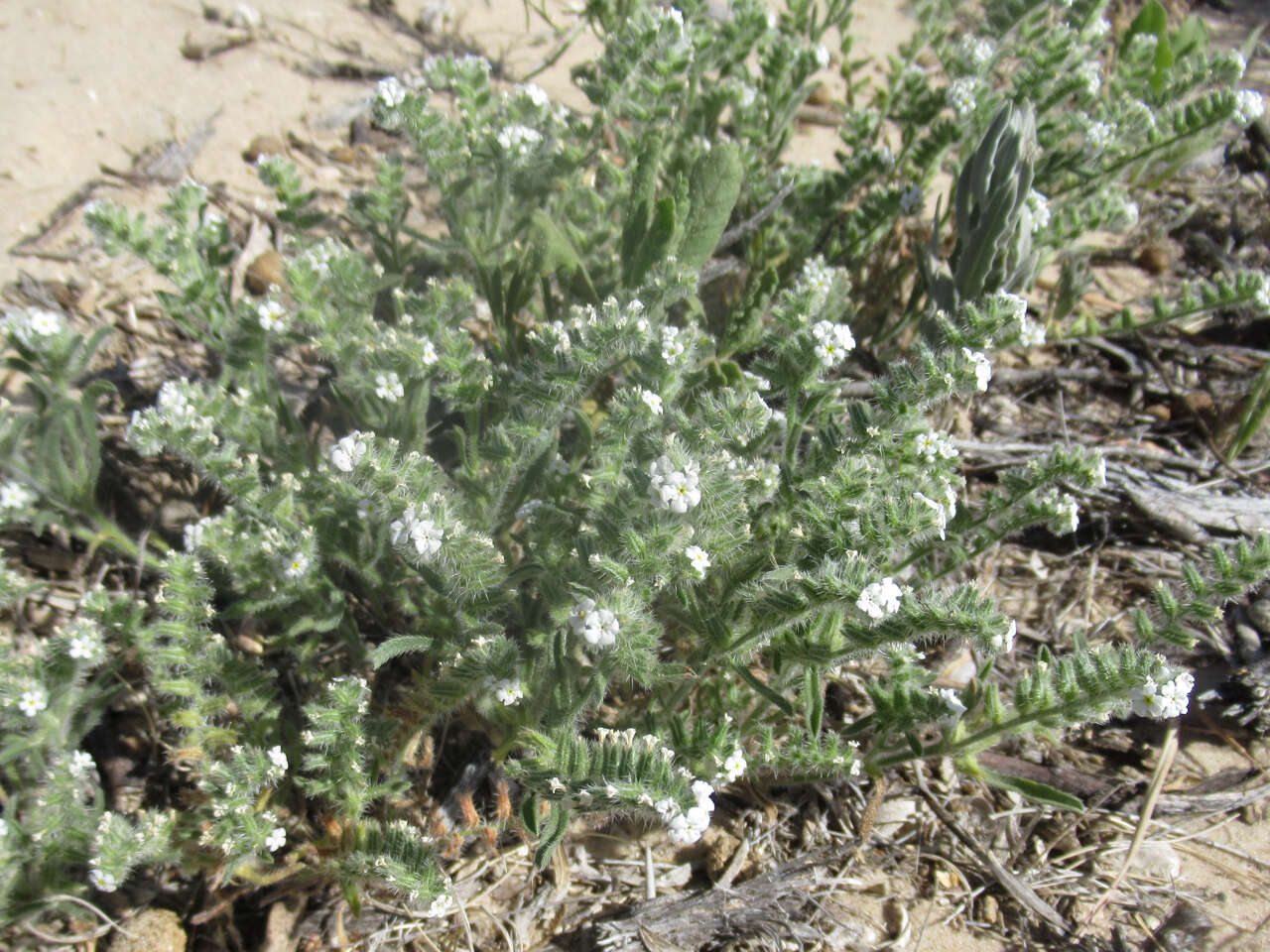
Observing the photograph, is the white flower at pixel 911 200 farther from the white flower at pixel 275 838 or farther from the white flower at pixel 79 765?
the white flower at pixel 79 765

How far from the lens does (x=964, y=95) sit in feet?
13.8

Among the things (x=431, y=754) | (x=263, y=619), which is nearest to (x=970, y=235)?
(x=431, y=754)

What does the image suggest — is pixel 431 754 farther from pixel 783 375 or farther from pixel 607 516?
pixel 783 375

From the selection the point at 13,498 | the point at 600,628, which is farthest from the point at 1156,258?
the point at 13,498

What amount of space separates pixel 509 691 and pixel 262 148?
3.49 m

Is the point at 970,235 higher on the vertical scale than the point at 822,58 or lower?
lower

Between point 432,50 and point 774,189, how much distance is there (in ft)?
8.03

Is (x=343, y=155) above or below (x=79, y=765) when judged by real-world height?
above

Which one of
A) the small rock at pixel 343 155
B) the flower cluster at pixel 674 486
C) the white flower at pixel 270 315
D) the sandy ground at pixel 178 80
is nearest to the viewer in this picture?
the flower cluster at pixel 674 486

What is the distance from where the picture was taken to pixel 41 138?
462 cm

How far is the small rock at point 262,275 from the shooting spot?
4.47 meters

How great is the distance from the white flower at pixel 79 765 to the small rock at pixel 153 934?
0.52 metres

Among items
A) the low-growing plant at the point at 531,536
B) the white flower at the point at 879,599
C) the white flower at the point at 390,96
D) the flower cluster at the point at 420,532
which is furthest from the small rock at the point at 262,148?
the white flower at the point at 879,599

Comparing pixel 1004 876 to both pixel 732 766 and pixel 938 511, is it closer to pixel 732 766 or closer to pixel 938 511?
pixel 732 766
